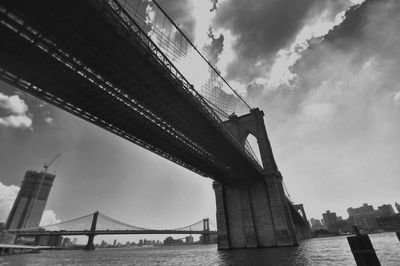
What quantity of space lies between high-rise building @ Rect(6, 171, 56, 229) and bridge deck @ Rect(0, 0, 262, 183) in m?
144

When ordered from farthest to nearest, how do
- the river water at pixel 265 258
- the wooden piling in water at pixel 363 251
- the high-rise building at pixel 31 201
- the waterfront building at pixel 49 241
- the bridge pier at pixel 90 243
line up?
the high-rise building at pixel 31 201 → the waterfront building at pixel 49 241 → the bridge pier at pixel 90 243 → the river water at pixel 265 258 → the wooden piling in water at pixel 363 251

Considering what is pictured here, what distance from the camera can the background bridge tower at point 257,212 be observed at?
28.6 meters

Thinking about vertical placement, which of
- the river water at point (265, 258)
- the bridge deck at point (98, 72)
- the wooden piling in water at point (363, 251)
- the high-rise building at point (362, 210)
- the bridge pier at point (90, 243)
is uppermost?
the high-rise building at point (362, 210)

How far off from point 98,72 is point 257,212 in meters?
28.4

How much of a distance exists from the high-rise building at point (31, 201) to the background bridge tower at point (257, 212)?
448ft

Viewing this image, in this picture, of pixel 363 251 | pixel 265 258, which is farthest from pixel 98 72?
pixel 265 258

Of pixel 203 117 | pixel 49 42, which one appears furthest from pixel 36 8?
pixel 203 117

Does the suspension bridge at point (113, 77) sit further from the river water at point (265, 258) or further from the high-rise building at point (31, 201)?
the high-rise building at point (31, 201)

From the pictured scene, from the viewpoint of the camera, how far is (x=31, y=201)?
132 m

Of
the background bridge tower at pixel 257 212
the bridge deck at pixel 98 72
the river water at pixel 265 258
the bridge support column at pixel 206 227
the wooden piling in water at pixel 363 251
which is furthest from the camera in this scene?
the bridge support column at pixel 206 227

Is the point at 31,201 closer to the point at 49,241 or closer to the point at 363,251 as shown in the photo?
the point at 49,241

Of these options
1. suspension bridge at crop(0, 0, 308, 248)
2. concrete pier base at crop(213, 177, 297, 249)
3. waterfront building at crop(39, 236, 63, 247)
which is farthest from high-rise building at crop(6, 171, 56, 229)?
suspension bridge at crop(0, 0, 308, 248)

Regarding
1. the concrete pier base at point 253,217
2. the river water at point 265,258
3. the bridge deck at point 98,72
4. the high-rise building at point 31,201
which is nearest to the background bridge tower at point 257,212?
the concrete pier base at point 253,217

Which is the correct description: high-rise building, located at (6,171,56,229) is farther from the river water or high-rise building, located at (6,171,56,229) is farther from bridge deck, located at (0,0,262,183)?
bridge deck, located at (0,0,262,183)
